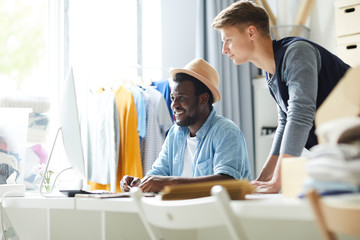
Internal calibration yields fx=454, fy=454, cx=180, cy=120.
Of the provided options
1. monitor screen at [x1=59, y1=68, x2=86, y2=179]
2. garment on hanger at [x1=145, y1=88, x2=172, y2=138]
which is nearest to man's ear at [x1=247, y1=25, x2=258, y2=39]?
monitor screen at [x1=59, y1=68, x2=86, y2=179]

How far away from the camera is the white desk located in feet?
3.59

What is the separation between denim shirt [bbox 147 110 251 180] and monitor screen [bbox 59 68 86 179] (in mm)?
525

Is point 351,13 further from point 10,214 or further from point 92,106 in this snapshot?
point 10,214

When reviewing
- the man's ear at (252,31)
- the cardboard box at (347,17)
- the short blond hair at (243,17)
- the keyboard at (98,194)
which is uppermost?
the cardboard box at (347,17)

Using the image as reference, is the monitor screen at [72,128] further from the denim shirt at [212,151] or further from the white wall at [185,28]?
the white wall at [185,28]

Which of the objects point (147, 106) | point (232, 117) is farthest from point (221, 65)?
point (147, 106)

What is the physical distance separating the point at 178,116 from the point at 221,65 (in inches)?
59.5

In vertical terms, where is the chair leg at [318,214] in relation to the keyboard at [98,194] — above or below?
above

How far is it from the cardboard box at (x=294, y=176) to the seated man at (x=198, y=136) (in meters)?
0.75

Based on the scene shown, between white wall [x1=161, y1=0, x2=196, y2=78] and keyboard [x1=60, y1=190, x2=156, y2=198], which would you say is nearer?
keyboard [x1=60, y1=190, x2=156, y2=198]

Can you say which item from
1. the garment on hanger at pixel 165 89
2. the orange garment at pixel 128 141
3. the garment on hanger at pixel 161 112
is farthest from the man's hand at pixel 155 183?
the garment on hanger at pixel 165 89

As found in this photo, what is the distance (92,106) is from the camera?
2701 millimetres

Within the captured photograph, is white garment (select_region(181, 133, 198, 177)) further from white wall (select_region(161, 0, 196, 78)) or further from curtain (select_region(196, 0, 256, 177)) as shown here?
white wall (select_region(161, 0, 196, 78))

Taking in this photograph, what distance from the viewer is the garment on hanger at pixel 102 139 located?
2547mm
